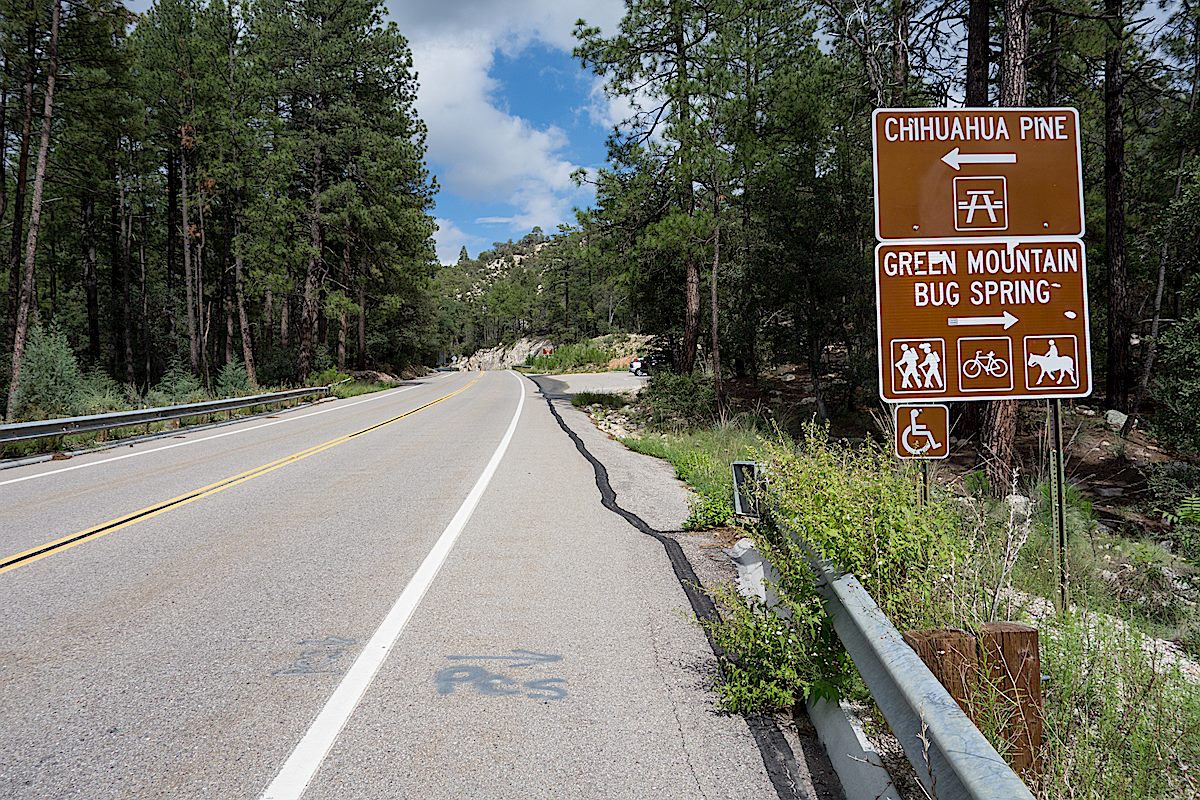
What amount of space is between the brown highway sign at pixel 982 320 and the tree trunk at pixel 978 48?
10.5 metres

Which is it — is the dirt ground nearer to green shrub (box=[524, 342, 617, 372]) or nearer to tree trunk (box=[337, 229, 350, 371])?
tree trunk (box=[337, 229, 350, 371])

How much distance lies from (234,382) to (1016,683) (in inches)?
1210

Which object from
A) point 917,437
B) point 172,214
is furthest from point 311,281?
point 917,437

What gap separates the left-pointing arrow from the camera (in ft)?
15.6

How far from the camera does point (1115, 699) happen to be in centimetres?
283

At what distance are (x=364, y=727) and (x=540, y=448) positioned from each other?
1079cm

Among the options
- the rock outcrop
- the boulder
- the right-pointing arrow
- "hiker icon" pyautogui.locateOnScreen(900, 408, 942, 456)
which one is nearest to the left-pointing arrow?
"hiker icon" pyautogui.locateOnScreen(900, 408, 942, 456)

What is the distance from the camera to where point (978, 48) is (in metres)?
13.2

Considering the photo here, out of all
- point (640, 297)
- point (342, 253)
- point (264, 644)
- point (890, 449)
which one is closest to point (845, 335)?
point (640, 297)

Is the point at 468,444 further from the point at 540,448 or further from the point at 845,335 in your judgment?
the point at 845,335

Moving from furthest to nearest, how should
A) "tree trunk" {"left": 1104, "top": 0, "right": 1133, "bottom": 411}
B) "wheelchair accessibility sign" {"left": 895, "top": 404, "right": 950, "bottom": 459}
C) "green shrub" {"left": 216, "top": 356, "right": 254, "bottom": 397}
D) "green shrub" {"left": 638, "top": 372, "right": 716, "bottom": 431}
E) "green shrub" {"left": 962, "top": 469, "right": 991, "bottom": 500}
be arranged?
"green shrub" {"left": 216, "top": 356, "right": 254, "bottom": 397} → "green shrub" {"left": 638, "top": 372, "right": 716, "bottom": 431} → "tree trunk" {"left": 1104, "top": 0, "right": 1133, "bottom": 411} → "green shrub" {"left": 962, "top": 469, "right": 991, "bottom": 500} → "wheelchair accessibility sign" {"left": 895, "top": 404, "right": 950, "bottom": 459}

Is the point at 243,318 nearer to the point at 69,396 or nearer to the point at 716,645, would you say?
the point at 69,396

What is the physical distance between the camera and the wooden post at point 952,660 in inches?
102

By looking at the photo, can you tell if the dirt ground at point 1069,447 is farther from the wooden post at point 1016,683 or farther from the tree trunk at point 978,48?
the wooden post at point 1016,683
